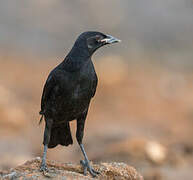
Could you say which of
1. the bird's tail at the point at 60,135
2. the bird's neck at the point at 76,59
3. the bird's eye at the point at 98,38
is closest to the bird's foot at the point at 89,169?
the bird's tail at the point at 60,135

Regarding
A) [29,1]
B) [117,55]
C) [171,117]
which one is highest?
[29,1]

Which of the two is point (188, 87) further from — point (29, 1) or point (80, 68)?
point (80, 68)

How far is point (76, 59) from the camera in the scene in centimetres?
850

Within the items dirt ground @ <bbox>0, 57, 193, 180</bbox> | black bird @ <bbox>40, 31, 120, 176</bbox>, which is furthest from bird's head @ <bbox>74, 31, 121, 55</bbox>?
dirt ground @ <bbox>0, 57, 193, 180</bbox>

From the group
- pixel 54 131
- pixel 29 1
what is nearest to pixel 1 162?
pixel 54 131

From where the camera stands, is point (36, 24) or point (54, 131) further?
point (36, 24)

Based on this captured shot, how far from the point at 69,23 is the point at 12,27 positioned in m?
3.60

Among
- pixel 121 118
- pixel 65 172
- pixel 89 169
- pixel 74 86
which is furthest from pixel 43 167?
pixel 121 118

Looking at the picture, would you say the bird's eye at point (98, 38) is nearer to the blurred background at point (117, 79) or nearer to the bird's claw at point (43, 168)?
the bird's claw at point (43, 168)

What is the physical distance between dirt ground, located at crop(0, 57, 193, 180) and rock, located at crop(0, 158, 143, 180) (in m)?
5.53

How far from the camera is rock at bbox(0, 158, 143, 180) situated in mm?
7812

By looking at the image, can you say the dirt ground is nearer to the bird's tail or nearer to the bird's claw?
the bird's tail

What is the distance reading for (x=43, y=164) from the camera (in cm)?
822

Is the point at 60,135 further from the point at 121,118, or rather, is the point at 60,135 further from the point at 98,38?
the point at 121,118
